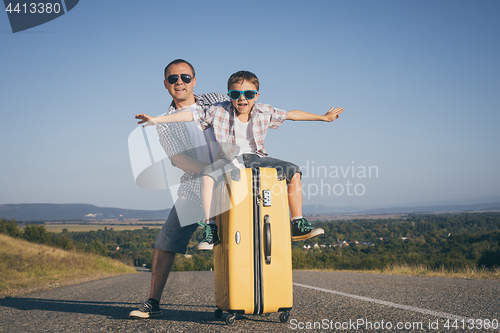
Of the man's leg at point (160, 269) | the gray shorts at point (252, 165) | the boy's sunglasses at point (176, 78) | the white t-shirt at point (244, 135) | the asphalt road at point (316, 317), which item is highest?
the boy's sunglasses at point (176, 78)

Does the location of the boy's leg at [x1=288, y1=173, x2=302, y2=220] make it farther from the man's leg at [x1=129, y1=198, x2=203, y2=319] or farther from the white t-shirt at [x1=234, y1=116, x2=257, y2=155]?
the man's leg at [x1=129, y1=198, x2=203, y2=319]

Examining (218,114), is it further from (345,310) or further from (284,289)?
(345,310)

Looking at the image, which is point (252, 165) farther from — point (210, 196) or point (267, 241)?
point (267, 241)

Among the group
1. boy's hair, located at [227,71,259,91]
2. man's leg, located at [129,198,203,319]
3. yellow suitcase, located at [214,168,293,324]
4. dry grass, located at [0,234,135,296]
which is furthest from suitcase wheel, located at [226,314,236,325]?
dry grass, located at [0,234,135,296]

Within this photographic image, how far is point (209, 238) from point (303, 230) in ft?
2.73

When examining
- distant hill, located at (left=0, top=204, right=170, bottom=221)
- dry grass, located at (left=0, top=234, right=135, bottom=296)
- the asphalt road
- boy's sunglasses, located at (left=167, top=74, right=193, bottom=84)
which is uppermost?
boy's sunglasses, located at (left=167, top=74, right=193, bottom=84)

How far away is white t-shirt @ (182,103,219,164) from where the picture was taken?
11.5 feet

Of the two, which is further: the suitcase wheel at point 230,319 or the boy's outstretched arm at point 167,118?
the boy's outstretched arm at point 167,118

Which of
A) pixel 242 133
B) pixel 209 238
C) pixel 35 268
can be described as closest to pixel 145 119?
pixel 242 133

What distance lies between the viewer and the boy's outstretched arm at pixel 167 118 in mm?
A: 3327

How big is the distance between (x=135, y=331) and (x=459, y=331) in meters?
2.25

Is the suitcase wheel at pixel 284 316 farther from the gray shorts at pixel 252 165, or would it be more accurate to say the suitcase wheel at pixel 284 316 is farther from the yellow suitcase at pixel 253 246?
the gray shorts at pixel 252 165

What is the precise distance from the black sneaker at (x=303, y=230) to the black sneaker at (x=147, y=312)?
4.70 ft

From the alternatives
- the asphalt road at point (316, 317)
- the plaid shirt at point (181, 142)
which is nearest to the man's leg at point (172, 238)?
the plaid shirt at point (181, 142)
